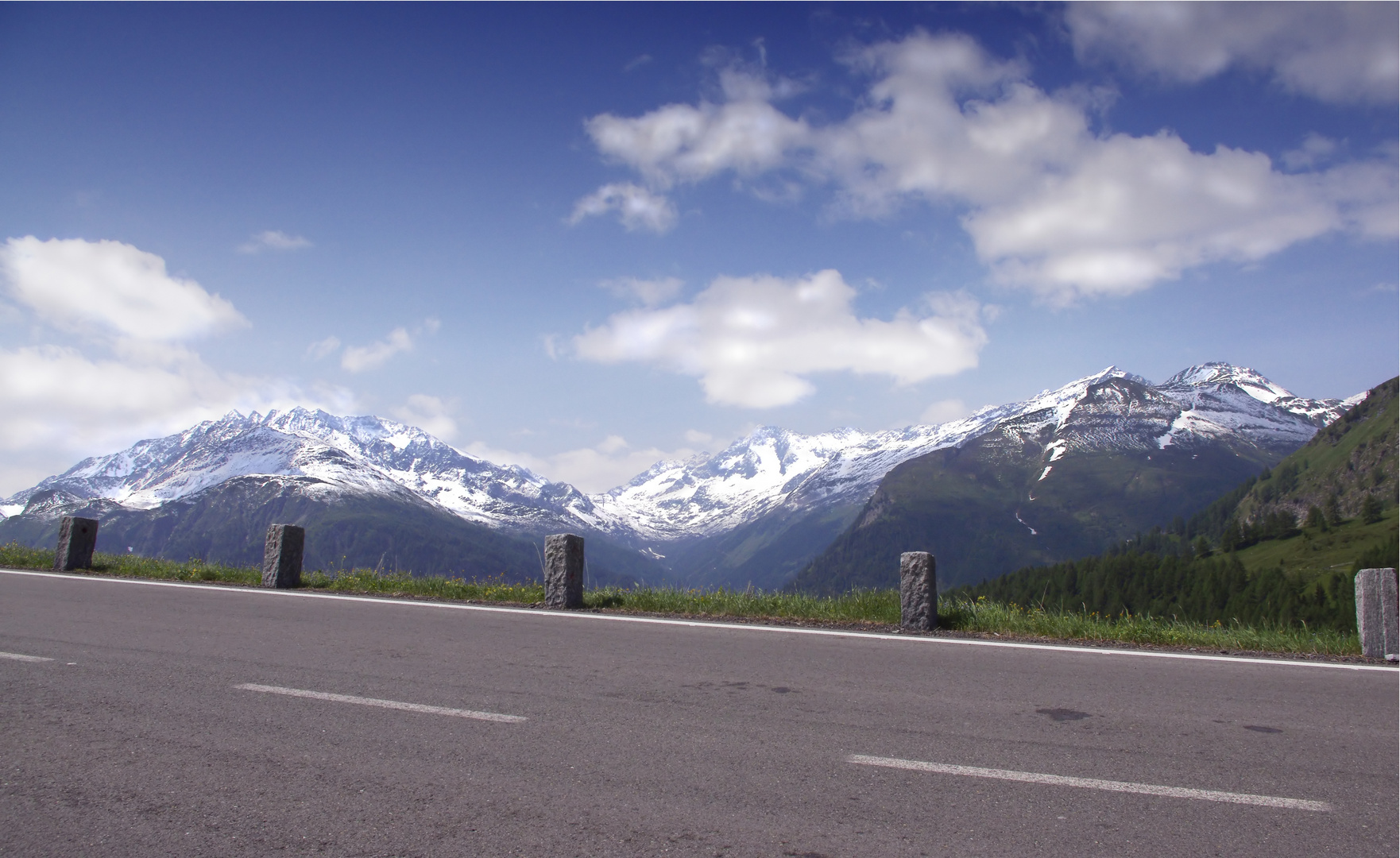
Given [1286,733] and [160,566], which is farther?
[160,566]

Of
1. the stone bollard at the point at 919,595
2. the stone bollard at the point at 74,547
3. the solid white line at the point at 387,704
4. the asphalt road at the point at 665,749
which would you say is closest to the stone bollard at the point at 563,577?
the asphalt road at the point at 665,749

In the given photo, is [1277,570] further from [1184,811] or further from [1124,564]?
[1184,811]

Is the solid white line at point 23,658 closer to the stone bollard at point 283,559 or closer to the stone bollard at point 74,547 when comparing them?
the stone bollard at point 283,559

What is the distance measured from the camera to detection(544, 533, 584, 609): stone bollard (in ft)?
47.3

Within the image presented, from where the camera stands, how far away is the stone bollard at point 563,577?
47.3 ft

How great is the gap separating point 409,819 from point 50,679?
17.4ft

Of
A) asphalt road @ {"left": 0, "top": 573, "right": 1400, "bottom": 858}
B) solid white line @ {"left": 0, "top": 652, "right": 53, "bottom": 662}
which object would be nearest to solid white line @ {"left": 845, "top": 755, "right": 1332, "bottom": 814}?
asphalt road @ {"left": 0, "top": 573, "right": 1400, "bottom": 858}

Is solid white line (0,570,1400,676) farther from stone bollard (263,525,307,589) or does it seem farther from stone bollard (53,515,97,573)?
stone bollard (53,515,97,573)

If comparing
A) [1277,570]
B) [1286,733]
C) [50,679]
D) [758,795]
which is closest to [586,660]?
[758,795]

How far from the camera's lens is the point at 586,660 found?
9242mm

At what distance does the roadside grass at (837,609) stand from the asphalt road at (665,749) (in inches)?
62.0

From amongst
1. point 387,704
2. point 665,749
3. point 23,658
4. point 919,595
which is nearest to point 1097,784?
point 665,749

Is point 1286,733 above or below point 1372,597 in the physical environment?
below

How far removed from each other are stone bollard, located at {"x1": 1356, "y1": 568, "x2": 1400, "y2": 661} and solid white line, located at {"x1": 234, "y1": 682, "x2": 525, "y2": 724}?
10.3 metres
